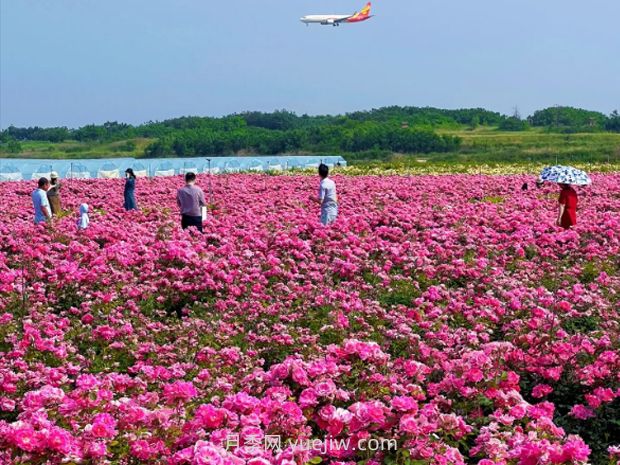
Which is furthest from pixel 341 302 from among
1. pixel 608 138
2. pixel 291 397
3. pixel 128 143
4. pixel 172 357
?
pixel 128 143

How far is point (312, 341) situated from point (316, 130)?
10392cm

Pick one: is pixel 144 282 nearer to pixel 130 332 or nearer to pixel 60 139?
pixel 130 332

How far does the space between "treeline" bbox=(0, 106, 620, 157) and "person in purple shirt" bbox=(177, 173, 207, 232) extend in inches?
3377

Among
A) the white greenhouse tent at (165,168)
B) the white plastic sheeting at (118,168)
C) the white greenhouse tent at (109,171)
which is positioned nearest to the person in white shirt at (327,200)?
the white plastic sheeting at (118,168)

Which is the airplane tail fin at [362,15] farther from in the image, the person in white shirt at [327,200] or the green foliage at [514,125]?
the person in white shirt at [327,200]

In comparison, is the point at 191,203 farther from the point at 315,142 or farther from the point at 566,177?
the point at 315,142

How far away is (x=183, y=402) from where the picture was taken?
445 cm

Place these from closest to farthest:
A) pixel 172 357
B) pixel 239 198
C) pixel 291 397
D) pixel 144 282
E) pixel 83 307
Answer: pixel 291 397 → pixel 172 357 → pixel 83 307 → pixel 144 282 → pixel 239 198

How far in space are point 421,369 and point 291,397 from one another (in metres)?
1.06

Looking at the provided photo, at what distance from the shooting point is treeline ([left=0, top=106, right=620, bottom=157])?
99.9 m

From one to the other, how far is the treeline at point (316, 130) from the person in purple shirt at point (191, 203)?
85.8 meters

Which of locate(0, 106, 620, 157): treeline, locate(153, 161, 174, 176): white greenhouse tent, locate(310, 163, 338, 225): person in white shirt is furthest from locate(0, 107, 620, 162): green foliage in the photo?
locate(310, 163, 338, 225): person in white shirt

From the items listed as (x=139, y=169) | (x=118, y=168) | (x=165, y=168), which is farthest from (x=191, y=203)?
(x=118, y=168)

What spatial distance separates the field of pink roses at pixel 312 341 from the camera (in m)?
3.90
